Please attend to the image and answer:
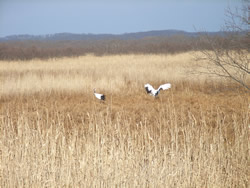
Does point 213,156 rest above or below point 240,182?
above

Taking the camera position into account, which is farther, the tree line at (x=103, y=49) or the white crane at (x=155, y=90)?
the white crane at (x=155, y=90)

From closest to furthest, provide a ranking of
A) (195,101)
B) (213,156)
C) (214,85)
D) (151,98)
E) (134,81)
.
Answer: (213,156) → (195,101) → (151,98) → (214,85) → (134,81)

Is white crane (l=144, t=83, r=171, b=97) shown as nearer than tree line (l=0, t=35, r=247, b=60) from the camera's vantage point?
No

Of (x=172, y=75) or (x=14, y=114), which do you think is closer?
(x=14, y=114)

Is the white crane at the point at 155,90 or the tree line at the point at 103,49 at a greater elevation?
the tree line at the point at 103,49

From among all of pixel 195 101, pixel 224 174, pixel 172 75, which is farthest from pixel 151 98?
pixel 224 174

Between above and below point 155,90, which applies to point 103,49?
above

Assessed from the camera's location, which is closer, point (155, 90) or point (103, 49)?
point (155, 90)

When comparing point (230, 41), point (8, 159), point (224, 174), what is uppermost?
point (230, 41)

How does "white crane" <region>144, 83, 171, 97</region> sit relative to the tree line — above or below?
below

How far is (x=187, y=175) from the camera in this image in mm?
3846

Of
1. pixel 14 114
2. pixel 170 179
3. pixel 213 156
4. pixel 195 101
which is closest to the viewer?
pixel 170 179

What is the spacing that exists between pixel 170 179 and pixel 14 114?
5.03m

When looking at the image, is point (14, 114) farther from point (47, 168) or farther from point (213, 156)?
point (213, 156)
